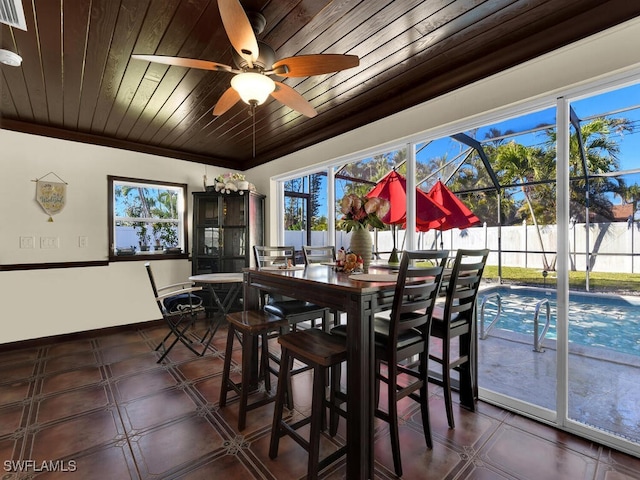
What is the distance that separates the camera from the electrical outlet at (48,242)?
139 inches

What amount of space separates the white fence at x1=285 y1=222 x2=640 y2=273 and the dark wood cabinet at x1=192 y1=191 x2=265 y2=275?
2333 millimetres

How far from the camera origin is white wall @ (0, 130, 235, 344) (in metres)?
3.36

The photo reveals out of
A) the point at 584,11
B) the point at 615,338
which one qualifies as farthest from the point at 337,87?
the point at 615,338

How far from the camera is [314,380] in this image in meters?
1.48

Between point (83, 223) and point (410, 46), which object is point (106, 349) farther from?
point (410, 46)

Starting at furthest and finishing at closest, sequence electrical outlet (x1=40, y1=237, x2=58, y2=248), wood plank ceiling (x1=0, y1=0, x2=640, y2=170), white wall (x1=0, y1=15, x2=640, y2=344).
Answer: electrical outlet (x1=40, y1=237, x2=58, y2=248) → white wall (x1=0, y1=15, x2=640, y2=344) → wood plank ceiling (x1=0, y1=0, x2=640, y2=170)

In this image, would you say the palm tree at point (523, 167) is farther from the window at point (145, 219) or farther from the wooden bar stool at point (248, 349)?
the window at point (145, 219)

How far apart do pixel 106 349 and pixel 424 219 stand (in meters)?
3.64

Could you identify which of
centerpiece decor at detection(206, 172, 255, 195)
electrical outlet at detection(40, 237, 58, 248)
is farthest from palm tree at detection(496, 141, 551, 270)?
electrical outlet at detection(40, 237, 58, 248)

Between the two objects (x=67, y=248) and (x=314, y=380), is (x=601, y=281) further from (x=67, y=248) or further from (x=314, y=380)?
(x=67, y=248)

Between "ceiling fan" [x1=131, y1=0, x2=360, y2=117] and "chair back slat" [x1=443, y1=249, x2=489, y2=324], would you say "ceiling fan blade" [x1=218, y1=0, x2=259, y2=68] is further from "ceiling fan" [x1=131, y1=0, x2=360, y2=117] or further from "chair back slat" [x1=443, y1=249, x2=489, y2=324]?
"chair back slat" [x1=443, y1=249, x2=489, y2=324]

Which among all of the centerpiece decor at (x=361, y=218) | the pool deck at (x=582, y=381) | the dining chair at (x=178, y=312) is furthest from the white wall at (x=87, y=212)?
the pool deck at (x=582, y=381)

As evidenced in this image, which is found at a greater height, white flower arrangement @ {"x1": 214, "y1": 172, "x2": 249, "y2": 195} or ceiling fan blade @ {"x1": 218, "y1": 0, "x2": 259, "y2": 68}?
ceiling fan blade @ {"x1": 218, "y1": 0, "x2": 259, "y2": 68}

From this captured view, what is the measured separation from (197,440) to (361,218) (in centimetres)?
173
